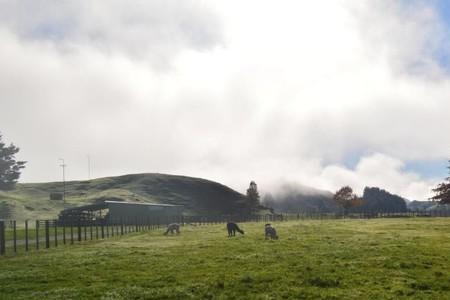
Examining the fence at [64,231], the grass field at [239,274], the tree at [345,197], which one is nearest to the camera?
the grass field at [239,274]

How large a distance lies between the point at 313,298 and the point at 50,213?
151462mm

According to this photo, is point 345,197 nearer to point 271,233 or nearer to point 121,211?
point 121,211

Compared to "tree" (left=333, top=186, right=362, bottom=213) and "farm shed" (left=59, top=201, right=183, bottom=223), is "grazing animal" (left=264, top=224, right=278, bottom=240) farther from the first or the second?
"tree" (left=333, top=186, right=362, bottom=213)

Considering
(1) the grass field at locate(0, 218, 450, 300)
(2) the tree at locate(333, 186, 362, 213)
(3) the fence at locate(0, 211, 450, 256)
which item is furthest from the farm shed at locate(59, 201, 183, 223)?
(1) the grass field at locate(0, 218, 450, 300)

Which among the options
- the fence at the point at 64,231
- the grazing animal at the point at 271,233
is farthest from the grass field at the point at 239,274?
the grazing animal at the point at 271,233

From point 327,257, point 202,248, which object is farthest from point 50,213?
point 327,257

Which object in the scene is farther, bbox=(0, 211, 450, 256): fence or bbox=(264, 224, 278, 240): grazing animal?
bbox=(264, 224, 278, 240): grazing animal

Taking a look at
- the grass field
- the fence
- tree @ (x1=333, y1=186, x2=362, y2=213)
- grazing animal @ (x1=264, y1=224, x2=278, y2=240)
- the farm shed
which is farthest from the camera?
tree @ (x1=333, y1=186, x2=362, y2=213)

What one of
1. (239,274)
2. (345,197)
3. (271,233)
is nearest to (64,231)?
(271,233)

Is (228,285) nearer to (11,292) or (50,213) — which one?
(11,292)

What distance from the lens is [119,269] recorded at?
24.0 metres

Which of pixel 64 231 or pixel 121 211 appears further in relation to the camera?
pixel 121 211

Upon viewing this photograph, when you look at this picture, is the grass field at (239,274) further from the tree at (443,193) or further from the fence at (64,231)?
the tree at (443,193)

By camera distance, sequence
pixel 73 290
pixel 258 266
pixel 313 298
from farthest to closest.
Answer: pixel 258 266 < pixel 73 290 < pixel 313 298
